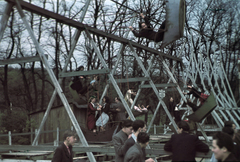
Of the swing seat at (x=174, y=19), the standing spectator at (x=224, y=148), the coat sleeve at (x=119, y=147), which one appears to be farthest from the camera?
the swing seat at (x=174, y=19)

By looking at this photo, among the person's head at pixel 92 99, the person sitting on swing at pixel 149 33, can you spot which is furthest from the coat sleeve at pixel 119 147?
the person sitting on swing at pixel 149 33

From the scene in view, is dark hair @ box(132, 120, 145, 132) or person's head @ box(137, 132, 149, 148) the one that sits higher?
dark hair @ box(132, 120, 145, 132)

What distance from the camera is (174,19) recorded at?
9438mm

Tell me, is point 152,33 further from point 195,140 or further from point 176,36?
point 195,140

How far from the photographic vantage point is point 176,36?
9.70m

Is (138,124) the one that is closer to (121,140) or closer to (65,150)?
(121,140)

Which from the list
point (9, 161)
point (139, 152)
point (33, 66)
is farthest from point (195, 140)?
point (33, 66)

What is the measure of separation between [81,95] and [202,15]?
2122cm

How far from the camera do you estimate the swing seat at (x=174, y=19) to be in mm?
9141

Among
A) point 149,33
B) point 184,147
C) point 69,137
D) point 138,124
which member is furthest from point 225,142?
point 149,33

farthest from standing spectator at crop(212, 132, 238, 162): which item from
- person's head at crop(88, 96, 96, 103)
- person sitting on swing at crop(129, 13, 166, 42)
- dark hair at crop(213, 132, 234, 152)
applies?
person sitting on swing at crop(129, 13, 166, 42)

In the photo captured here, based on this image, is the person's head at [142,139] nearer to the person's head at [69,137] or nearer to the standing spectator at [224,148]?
the person's head at [69,137]

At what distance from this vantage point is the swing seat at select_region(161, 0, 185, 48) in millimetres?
9141

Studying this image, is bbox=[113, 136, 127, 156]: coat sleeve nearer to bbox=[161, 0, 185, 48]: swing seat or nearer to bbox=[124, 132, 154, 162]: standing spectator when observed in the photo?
bbox=[124, 132, 154, 162]: standing spectator
